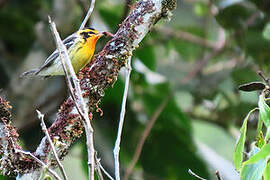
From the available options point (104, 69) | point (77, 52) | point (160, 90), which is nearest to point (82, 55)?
point (77, 52)

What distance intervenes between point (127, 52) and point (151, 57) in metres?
2.51

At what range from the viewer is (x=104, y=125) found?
4371 millimetres

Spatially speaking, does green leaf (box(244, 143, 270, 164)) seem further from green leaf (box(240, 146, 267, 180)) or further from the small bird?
the small bird

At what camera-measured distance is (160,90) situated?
14.2 feet

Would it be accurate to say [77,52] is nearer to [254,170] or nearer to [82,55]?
[82,55]

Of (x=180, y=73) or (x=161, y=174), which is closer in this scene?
(x=161, y=174)

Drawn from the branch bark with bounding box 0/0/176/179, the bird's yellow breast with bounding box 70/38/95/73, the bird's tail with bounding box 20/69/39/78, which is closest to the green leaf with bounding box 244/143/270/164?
the branch bark with bounding box 0/0/176/179

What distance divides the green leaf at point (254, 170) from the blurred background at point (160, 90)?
2.29m

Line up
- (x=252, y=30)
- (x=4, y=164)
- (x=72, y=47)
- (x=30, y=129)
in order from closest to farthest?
(x=4, y=164) < (x=72, y=47) < (x=252, y=30) < (x=30, y=129)

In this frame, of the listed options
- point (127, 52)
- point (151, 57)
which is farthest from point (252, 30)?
point (127, 52)

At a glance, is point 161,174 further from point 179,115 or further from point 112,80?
point 112,80

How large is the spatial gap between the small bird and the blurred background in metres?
0.90

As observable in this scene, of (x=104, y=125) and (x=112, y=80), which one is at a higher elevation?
(x=104, y=125)

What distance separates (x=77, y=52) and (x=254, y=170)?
5.63 ft
